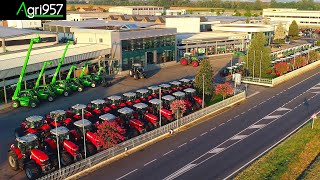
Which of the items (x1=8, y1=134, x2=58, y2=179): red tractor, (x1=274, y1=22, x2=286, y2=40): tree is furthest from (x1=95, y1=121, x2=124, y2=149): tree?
(x1=274, y1=22, x2=286, y2=40): tree

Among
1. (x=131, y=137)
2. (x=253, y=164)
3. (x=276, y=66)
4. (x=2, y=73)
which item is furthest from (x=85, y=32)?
(x=253, y=164)

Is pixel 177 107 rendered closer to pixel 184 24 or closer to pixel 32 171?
pixel 32 171

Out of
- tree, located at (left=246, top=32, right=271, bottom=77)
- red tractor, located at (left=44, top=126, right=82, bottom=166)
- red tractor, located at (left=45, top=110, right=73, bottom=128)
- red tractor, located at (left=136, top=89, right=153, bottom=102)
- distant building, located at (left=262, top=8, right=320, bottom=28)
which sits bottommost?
red tractor, located at (left=44, top=126, right=82, bottom=166)

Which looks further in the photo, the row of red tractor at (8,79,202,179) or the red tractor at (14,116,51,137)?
the red tractor at (14,116,51,137)

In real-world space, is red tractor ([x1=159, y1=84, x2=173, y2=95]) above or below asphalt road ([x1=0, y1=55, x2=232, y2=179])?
above

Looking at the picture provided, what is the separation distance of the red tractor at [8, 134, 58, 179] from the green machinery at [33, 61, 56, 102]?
41.3 feet

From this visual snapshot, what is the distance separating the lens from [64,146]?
2198 cm

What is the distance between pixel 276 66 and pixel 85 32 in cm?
2584

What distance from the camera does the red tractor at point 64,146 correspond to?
21.2 metres

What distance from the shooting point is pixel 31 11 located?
27.8 metres

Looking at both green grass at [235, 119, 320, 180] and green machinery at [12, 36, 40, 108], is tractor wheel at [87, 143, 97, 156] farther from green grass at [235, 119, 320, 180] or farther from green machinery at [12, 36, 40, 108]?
green machinery at [12, 36, 40, 108]

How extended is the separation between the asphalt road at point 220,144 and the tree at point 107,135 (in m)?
1.36

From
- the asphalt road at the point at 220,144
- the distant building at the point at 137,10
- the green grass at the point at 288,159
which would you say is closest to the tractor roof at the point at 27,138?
the asphalt road at the point at 220,144

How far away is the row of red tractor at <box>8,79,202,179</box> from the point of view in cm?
2067
